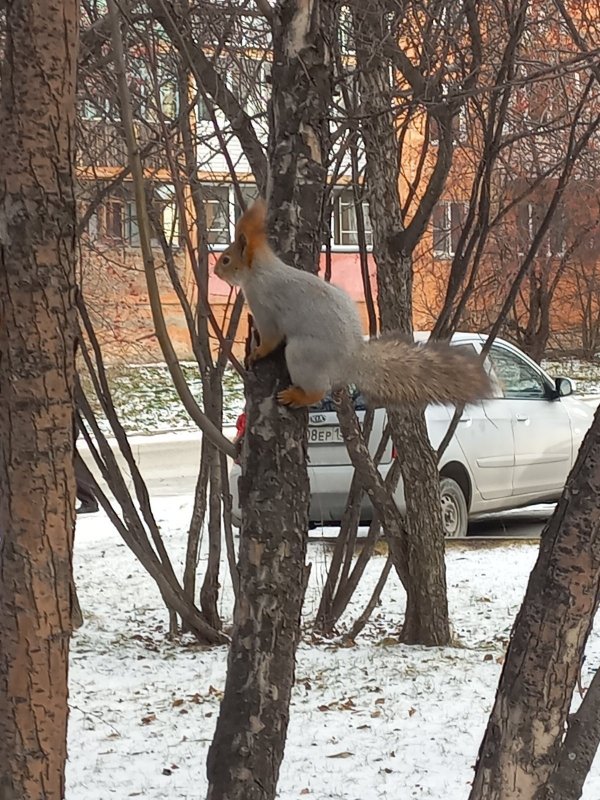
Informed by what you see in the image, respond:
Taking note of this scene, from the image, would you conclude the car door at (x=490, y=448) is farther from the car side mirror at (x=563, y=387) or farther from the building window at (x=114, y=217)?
the building window at (x=114, y=217)

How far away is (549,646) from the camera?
2314 millimetres

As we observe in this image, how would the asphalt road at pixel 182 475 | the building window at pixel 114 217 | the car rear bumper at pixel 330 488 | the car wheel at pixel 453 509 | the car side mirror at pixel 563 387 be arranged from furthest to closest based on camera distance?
the asphalt road at pixel 182 475, the car side mirror at pixel 563 387, the car wheel at pixel 453 509, the building window at pixel 114 217, the car rear bumper at pixel 330 488

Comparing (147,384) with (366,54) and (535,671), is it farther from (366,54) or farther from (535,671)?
(535,671)

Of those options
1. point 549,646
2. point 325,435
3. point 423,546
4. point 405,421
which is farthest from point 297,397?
point 325,435

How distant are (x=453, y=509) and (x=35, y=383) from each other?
6494 millimetres

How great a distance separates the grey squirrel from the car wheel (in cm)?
540

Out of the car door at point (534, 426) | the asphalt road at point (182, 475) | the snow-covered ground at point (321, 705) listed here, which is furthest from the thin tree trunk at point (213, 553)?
the asphalt road at point (182, 475)

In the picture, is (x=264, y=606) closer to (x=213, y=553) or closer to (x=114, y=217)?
(x=213, y=553)

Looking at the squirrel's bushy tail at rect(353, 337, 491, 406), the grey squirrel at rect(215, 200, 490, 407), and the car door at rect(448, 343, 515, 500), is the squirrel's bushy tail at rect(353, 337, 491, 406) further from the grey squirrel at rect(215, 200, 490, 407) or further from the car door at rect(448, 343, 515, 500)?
the car door at rect(448, 343, 515, 500)

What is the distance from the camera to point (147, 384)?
20.7m

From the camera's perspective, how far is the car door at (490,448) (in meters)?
8.40

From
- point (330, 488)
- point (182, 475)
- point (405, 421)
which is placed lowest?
point (182, 475)

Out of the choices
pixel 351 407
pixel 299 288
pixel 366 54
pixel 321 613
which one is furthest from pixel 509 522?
pixel 299 288

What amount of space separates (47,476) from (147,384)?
1873 cm
